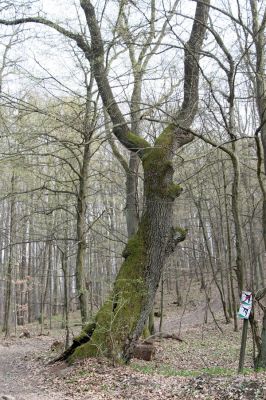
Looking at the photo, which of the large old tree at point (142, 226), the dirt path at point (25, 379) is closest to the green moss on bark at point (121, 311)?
the large old tree at point (142, 226)

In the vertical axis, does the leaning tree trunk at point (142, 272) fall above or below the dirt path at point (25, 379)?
above

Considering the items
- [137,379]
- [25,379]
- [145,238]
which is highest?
[145,238]

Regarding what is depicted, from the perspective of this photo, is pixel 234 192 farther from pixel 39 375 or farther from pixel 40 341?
pixel 40 341

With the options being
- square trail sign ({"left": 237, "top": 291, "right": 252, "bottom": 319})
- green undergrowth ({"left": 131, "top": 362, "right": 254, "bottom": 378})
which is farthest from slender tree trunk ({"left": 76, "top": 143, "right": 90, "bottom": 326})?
square trail sign ({"left": 237, "top": 291, "right": 252, "bottom": 319})

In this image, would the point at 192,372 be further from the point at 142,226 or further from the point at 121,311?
the point at 142,226

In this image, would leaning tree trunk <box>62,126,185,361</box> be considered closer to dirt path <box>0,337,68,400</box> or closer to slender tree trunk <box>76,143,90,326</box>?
dirt path <box>0,337,68,400</box>

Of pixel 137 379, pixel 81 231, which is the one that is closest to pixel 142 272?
pixel 137 379

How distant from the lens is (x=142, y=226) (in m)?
8.66

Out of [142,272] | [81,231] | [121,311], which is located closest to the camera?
[121,311]

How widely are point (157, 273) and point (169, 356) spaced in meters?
3.73

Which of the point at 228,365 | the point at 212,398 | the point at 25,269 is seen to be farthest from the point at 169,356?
the point at 25,269

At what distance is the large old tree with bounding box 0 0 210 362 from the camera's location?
783cm

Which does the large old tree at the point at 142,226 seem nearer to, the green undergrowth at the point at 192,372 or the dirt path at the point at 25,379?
the green undergrowth at the point at 192,372

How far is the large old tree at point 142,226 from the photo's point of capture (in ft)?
25.7
